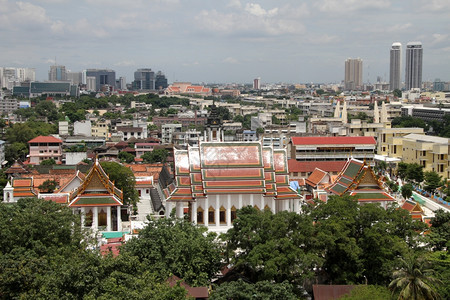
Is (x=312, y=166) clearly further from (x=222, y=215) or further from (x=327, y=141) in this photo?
(x=222, y=215)

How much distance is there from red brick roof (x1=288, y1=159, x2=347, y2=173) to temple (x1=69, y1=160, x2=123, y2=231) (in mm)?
21066

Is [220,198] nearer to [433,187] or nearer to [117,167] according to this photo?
[117,167]

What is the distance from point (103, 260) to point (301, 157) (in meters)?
34.3

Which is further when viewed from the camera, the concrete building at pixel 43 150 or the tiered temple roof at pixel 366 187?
the concrete building at pixel 43 150

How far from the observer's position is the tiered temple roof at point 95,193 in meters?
33.8

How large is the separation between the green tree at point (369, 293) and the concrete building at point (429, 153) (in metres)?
33.3

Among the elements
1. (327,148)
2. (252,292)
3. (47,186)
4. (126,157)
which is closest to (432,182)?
(327,148)

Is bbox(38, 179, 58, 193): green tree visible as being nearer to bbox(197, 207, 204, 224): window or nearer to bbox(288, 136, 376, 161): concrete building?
bbox(197, 207, 204, 224): window

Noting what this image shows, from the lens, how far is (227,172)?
33.1 meters

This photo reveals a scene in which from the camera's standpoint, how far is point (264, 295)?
2094cm

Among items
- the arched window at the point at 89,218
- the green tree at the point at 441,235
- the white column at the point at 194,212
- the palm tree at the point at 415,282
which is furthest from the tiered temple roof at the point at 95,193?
the palm tree at the point at 415,282

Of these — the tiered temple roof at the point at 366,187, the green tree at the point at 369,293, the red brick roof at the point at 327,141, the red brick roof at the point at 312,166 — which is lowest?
the green tree at the point at 369,293

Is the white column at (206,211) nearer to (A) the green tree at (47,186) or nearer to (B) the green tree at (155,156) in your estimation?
(A) the green tree at (47,186)

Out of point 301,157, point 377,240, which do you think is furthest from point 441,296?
point 301,157
